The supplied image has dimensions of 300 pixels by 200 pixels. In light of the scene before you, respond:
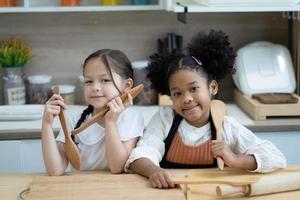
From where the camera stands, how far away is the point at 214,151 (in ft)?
4.30

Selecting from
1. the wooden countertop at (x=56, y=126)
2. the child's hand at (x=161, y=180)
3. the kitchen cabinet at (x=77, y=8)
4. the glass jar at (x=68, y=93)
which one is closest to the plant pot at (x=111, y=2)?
the kitchen cabinet at (x=77, y=8)

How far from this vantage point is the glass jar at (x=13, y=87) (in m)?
2.39

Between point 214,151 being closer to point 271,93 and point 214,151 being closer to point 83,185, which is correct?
point 83,185

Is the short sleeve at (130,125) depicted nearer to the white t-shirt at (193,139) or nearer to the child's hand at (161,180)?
the white t-shirt at (193,139)

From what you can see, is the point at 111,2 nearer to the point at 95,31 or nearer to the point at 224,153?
Answer: the point at 95,31

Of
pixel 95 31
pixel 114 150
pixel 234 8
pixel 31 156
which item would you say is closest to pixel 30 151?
pixel 31 156

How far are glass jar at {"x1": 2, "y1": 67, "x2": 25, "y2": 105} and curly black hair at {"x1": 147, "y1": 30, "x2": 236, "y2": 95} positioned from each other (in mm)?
1064

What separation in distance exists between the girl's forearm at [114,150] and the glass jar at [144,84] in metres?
0.97

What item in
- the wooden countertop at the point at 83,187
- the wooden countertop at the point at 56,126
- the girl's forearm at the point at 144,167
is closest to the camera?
the wooden countertop at the point at 83,187

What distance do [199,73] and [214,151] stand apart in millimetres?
218

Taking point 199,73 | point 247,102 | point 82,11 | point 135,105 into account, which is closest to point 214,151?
point 199,73

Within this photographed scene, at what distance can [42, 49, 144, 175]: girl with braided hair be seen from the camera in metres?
1.35

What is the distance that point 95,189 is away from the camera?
120 centimetres

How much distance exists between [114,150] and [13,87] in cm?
115
